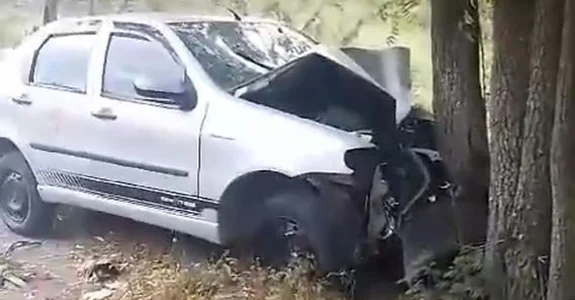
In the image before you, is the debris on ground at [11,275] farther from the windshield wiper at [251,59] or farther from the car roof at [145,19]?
the windshield wiper at [251,59]

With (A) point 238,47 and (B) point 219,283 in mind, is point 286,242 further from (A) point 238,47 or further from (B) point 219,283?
(A) point 238,47

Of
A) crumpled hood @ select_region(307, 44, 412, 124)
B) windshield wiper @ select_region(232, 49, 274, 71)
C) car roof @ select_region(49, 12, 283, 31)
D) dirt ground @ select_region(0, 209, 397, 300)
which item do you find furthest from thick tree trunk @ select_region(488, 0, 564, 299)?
→ car roof @ select_region(49, 12, 283, 31)

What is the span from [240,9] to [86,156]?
0.58m

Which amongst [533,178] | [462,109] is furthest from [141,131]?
[533,178]

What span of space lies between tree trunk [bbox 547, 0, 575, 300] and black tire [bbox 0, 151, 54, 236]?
4.56ft

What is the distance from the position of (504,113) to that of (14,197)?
4.51 ft

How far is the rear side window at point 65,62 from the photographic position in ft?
9.49

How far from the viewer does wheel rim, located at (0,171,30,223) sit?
2.94 metres

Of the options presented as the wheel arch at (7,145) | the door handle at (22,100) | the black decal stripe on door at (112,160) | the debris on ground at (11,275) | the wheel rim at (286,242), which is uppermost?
the door handle at (22,100)

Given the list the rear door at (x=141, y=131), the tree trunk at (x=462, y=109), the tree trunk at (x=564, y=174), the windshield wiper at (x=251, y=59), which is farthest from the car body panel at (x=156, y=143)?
the tree trunk at (x=564, y=174)

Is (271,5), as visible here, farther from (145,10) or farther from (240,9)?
(145,10)

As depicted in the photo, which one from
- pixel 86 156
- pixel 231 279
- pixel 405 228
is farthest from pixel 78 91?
pixel 405 228

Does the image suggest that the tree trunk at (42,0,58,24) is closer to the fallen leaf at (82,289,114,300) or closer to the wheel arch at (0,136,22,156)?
the wheel arch at (0,136,22,156)

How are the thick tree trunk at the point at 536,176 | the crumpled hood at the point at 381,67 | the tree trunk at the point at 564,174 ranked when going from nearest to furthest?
the tree trunk at the point at 564,174, the thick tree trunk at the point at 536,176, the crumpled hood at the point at 381,67
